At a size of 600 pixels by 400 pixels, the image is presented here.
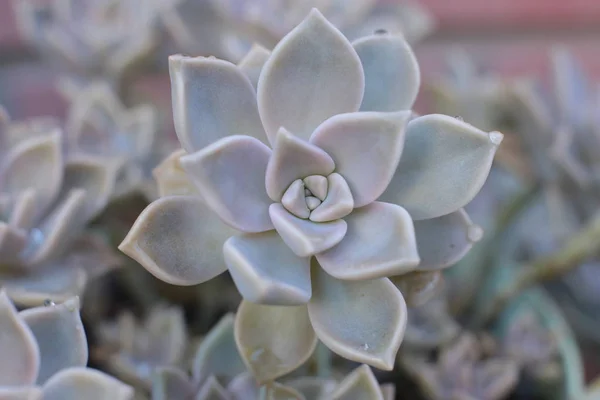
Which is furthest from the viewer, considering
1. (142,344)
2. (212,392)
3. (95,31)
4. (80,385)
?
(95,31)

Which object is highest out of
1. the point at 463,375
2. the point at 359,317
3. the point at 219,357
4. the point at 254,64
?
the point at 254,64

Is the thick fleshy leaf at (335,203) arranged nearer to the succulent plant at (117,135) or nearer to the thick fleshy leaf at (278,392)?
the thick fleshy leaf at (278,392)

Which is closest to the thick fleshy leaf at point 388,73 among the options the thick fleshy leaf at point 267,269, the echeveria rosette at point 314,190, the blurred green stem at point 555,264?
the echeveria rosette at point 314,190

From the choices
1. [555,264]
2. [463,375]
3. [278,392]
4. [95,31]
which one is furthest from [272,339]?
[95,31]

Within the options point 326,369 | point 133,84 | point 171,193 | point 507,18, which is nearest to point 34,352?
point 171,193

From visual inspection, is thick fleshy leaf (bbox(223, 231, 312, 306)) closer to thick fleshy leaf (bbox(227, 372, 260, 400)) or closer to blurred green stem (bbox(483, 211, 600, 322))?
thick fleshy leaf (bbox(227, 372, 260, 400))

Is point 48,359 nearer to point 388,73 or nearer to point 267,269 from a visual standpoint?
point 267,269
